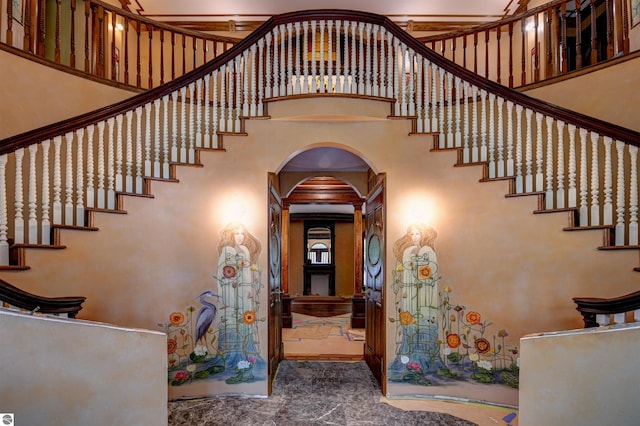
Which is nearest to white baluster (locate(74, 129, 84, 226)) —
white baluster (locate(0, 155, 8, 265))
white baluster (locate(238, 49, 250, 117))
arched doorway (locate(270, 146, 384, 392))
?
white baluster (locate(0, 155, 8, 265))

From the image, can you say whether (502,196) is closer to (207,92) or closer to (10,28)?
(207,92)

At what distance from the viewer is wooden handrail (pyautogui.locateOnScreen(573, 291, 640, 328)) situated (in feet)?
5.90

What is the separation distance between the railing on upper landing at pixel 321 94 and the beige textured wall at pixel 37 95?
0.44m

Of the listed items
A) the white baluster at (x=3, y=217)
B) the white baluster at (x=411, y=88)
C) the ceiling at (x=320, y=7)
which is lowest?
the white baluster at (x=3, y=217)

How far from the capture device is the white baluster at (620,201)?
2.51 m

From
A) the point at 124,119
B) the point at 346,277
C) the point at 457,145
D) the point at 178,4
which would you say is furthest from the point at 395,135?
the point at 346,277

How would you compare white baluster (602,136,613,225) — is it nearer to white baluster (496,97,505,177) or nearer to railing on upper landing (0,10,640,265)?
railing on upper landing (0,10,640,265)

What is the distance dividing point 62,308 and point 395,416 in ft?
8.46

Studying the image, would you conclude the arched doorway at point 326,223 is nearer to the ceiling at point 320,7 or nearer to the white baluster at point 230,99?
the ceiling at point 320,7

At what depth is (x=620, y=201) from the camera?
2543 mm

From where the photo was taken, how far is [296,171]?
6.11 meters

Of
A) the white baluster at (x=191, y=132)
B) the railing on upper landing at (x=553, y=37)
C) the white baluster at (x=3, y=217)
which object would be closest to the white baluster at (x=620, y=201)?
the railing on upper landing at (x=553, y=37)

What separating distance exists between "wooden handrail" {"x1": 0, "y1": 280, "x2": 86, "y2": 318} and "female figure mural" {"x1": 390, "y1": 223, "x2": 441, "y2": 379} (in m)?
2.58

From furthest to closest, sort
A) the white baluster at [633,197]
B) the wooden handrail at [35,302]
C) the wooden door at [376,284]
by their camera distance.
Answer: the wooden door at [376,284] → the white baluster at [633,197] → the wooden handrail at [35,302]
